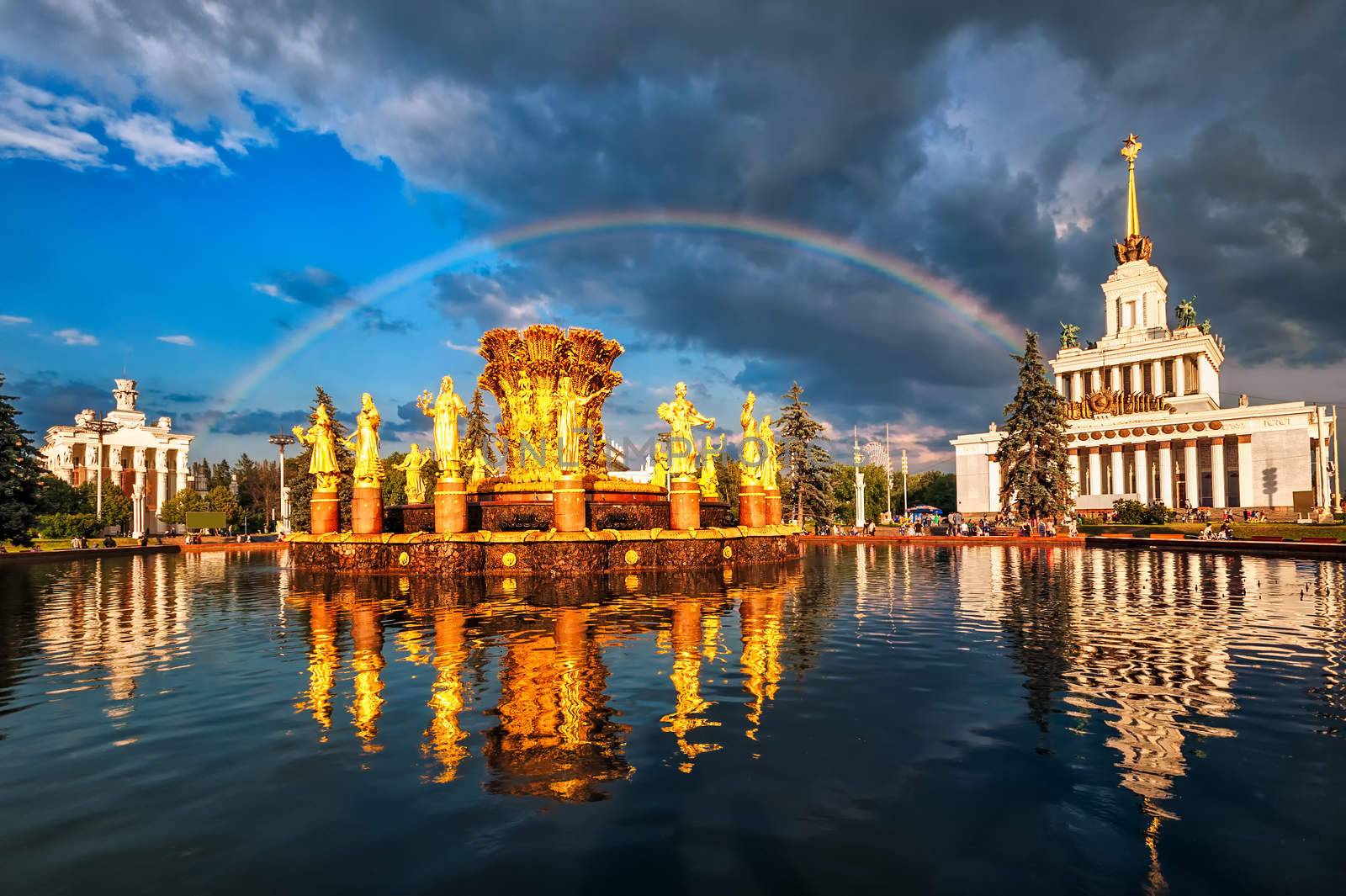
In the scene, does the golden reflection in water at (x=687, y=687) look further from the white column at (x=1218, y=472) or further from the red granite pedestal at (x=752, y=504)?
the white column at (x=1218, y=472)

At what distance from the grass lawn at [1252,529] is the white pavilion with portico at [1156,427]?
23.5m

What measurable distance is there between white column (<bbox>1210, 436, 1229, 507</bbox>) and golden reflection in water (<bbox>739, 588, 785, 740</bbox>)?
77.6 metres

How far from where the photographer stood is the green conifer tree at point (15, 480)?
1438 inches

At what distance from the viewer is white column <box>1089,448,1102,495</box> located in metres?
79.2

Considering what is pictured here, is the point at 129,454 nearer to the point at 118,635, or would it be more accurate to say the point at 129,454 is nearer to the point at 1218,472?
the point at 118,635

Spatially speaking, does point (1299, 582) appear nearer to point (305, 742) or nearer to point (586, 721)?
point (586, 721)

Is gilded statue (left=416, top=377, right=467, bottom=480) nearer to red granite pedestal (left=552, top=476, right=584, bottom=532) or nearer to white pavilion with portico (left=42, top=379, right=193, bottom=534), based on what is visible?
red granite pedestal (left=552, top=476, right=584, bottom=532)

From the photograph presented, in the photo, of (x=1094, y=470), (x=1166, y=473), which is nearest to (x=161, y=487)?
(x=1094, y=470)

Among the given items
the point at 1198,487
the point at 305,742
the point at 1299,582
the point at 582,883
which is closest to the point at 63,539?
the point at 305,742

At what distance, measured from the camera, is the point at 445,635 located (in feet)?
37.1

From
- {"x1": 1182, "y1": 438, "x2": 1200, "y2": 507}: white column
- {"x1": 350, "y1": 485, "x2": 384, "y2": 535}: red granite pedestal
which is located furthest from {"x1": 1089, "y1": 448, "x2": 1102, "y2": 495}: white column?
{"x1": 350, "y1": 485, "x2": 384, "y2": 535}: red granite pedestal

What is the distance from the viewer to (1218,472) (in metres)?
72.8

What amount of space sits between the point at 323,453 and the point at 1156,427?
8107cm

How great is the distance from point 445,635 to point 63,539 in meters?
64.9
